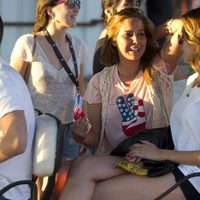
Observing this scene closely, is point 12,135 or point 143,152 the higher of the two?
point 12,135

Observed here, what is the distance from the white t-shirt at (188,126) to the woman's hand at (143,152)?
0.11 meters

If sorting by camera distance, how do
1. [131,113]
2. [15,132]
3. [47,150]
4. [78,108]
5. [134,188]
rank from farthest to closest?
[78,108], [131,113], [134,188], [47,150], [15,132]

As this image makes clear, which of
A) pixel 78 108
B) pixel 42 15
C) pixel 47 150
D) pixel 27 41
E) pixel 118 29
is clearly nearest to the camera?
pixel 47 150

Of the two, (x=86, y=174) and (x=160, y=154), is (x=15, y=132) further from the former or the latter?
(x=160, y=154)

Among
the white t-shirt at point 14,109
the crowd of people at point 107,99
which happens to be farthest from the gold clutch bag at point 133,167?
the white t-shirt at point 14,109

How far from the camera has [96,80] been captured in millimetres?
3389

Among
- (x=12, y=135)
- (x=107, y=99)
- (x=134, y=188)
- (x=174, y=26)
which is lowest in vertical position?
(x=134, y=188)

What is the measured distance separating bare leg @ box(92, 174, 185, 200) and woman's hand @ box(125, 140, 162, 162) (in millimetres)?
92

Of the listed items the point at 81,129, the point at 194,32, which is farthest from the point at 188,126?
the point at 81,129

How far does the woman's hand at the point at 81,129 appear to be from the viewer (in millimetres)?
3502

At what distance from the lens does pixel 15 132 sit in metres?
2.49

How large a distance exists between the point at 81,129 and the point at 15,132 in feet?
3.47

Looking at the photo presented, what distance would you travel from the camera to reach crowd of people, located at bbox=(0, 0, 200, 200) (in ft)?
8.80

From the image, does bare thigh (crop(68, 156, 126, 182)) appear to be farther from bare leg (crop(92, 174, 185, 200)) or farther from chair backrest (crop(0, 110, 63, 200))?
chair backrest (crop(0, 110, 63, 200))
